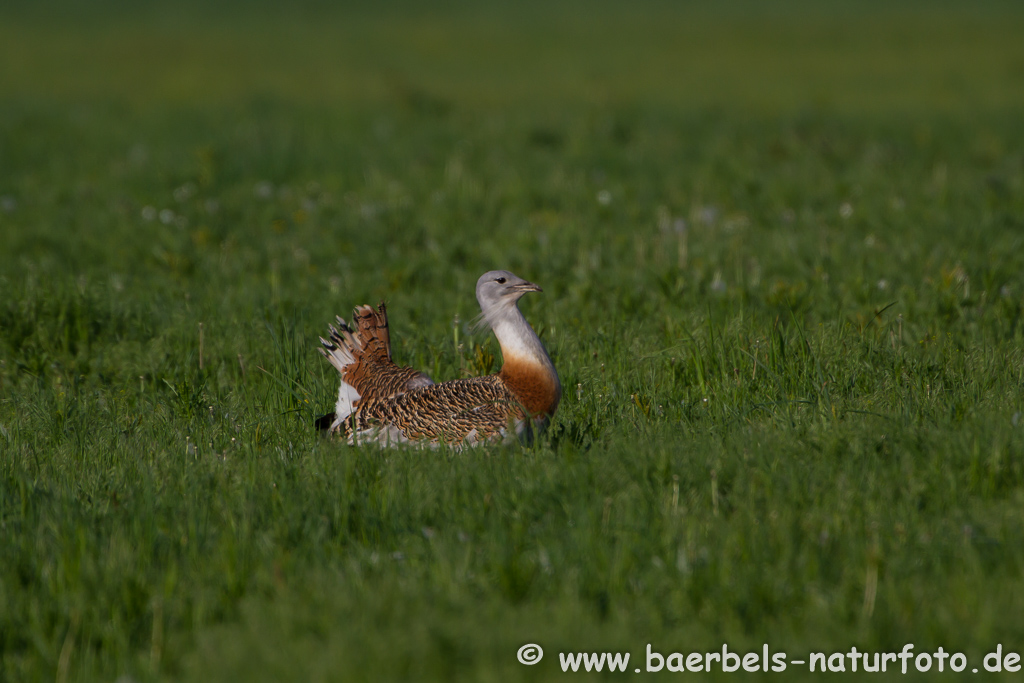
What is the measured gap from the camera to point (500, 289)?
4668 mm

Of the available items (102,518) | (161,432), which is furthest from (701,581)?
(161,432)

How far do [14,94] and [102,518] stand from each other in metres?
17.3

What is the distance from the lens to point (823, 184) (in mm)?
9641

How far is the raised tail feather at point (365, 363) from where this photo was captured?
508cm

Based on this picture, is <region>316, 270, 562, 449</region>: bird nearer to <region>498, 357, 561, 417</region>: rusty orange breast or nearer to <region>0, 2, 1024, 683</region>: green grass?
<region>498, 357, 561, 417</region>: rusty orange breast

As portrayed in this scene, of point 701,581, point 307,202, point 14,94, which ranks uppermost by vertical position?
point 14,94

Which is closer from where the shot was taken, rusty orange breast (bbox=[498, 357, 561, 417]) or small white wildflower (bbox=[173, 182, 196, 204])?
rusty orange breast (bbox=[498, 357, 561, 417])

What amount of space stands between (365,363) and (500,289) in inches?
40.7

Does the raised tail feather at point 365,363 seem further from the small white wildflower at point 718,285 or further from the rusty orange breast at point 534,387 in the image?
the small white wildflower at point 718,285

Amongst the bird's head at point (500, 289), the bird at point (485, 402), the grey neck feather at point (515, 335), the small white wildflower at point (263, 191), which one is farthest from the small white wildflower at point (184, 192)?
the grey neck feather at point (515, 335)

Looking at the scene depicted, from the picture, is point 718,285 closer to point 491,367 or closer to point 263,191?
point 491,367

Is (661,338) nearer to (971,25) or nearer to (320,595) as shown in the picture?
(320,595)

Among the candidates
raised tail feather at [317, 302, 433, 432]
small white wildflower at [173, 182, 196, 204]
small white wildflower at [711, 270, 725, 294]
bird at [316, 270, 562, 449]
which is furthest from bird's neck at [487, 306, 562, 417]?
small white wildflower at [173, 182, 196, 204]

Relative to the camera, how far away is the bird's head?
4621 millimetres
